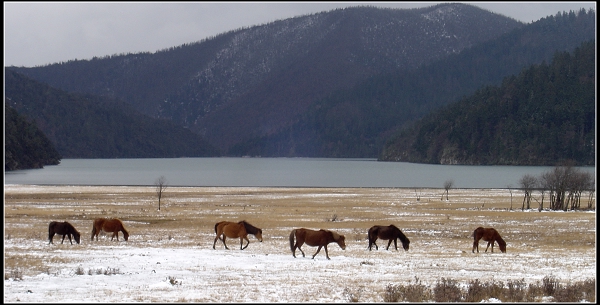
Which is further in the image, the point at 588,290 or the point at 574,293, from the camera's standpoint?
the point at 588,290

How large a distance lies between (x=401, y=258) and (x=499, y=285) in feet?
21.6

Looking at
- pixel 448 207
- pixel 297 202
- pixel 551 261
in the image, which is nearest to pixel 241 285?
pixel 551 261

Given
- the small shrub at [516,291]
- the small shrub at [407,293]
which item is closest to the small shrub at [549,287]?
the small shrub at [516,291]

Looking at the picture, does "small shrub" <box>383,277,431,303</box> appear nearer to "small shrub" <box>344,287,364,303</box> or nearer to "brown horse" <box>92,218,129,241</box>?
"small shrub" <box>344,287,364,303</box>

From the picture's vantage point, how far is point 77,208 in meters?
56.1

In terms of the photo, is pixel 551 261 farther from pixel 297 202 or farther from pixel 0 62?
pixel 297 202

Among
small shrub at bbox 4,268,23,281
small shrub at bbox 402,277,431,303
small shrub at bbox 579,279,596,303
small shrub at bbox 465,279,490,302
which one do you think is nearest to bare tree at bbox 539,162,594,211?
small shrub at bbox 579,279,596,303

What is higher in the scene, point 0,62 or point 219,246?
point 0,62

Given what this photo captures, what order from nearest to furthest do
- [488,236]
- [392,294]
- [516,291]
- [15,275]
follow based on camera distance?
[392,294], [516,291], [15,275], [488,236]

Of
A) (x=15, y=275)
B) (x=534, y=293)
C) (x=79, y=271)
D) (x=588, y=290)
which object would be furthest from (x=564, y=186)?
(x=15, y=275)

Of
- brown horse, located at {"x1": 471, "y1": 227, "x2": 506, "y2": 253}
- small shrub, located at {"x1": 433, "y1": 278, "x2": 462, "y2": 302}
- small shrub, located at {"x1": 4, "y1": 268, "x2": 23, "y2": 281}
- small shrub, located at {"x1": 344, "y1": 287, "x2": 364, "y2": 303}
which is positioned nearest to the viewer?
small shrub, located at {"x1": 344, "y1": 287, "x2": 364, "y2": 303}

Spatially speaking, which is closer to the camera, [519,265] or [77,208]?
[519,265]

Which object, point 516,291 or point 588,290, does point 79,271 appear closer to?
point 516,291

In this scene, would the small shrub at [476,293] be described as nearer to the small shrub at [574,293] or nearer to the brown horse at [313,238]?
the small shrub at [574,293]
